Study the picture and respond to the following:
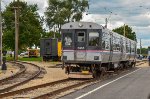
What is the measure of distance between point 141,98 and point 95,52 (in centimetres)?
1110

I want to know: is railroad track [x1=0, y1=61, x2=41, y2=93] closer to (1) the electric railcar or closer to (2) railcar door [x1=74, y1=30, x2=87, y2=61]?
(1) the electric railcar

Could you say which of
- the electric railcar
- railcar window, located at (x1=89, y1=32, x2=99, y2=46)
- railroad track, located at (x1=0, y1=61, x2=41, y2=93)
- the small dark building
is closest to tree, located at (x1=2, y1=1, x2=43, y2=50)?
the small dark building

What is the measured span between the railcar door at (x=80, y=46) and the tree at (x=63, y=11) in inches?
2707

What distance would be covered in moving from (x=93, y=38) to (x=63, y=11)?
69997mm

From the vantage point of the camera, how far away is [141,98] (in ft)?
55.1

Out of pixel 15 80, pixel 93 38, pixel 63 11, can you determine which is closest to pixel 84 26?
pixel 93 38

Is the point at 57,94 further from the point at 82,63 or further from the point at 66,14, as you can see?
the point at 66,14

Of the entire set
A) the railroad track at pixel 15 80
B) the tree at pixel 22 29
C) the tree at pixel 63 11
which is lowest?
the railroad track at pixel 15 80

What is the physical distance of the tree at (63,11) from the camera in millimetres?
97994

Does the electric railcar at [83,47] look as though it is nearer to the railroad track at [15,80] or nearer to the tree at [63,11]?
the railroad track at [15,80]

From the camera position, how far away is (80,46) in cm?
2797

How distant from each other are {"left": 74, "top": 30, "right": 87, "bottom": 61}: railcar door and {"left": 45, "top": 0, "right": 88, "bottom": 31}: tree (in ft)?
226

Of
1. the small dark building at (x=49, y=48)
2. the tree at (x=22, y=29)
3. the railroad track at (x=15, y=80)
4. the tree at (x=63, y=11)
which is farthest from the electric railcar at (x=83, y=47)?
the tree at (x=63, y=11)

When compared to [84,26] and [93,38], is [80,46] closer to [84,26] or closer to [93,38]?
[93,38]
